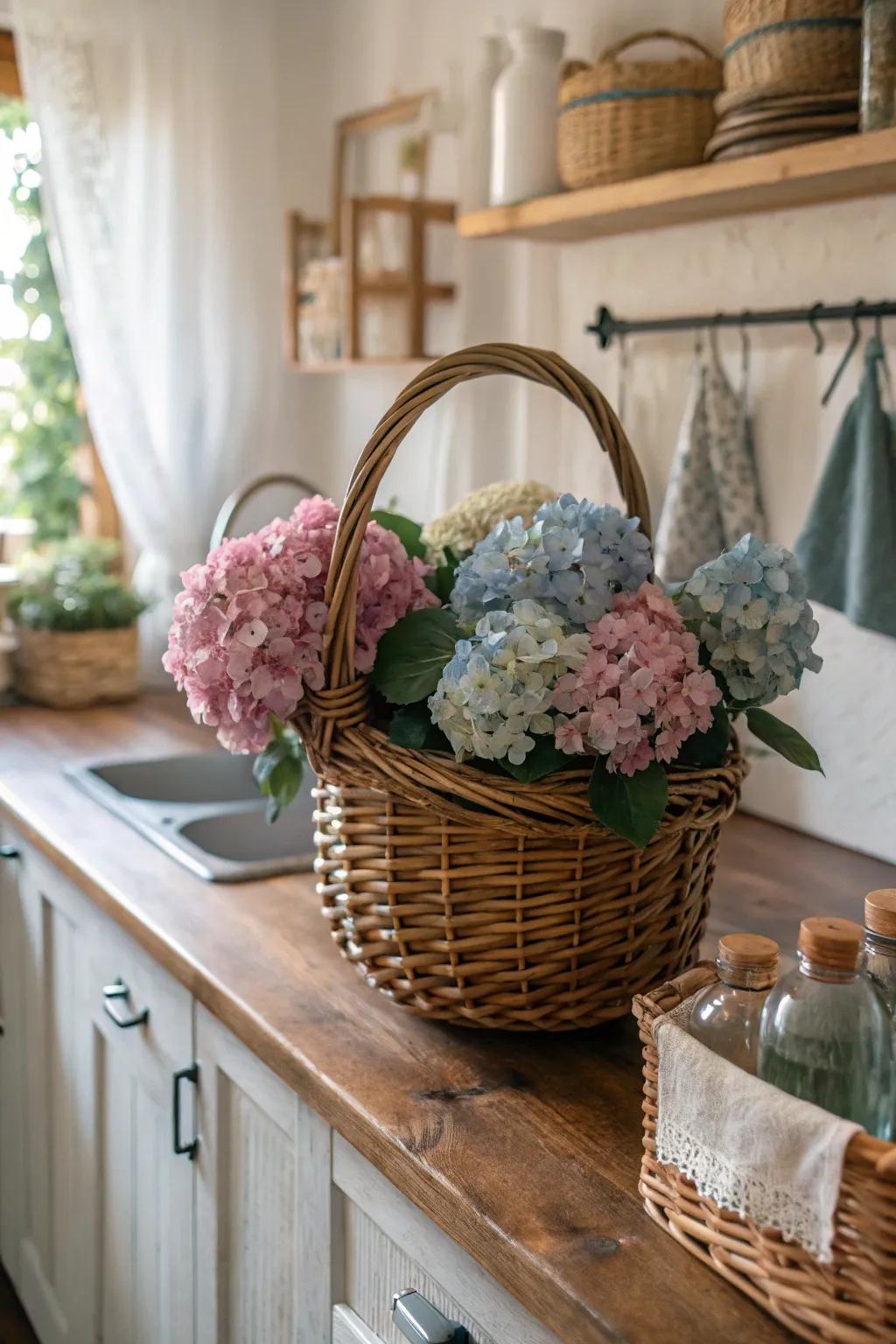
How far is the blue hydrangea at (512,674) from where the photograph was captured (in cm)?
87

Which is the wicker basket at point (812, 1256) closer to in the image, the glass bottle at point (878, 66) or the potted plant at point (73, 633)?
the glass bottle at point (878, 66)

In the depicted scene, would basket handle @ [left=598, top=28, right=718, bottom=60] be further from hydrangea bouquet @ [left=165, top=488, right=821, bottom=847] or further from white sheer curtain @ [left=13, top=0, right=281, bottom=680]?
white sheer curtain @ [left=13, top=0, right=281, bottom=680]

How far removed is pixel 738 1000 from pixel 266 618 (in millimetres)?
427

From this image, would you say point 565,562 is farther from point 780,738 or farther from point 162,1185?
point 162,1185

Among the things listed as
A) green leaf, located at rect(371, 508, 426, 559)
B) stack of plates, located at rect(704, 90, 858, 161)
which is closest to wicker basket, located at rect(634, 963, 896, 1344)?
green leaf, located at rect(371, 508, 426, 559)

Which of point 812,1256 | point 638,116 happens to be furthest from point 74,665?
point 812,1256

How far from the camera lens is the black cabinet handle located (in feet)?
4.15

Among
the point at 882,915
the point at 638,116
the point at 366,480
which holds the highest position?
the point at 638,116

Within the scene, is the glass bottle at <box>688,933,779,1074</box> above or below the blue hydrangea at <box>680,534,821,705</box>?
below

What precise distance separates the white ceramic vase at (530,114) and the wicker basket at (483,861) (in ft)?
2.58

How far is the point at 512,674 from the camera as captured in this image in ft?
2.85

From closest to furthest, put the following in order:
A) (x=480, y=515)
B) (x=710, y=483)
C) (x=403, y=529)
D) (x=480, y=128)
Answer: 1. (x=403, y=529)
2. (x=480, y=515)
3. (x=710, y=483)
4. (x=480, y=128)

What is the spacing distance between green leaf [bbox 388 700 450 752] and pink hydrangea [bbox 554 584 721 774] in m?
0.12

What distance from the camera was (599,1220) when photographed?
0.81 m
